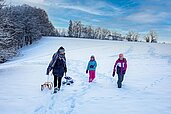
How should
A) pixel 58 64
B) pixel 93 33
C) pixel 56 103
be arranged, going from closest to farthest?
pixel 56 103, pixel 58 64, pixel 93 33

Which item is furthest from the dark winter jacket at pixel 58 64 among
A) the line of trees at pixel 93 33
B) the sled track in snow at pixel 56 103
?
the line of trees at pixel 93 33

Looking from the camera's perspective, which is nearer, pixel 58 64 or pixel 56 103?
pixel 56 103

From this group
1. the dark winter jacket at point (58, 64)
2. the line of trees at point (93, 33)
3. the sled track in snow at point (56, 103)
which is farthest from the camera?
the line of trees at point (93, 33)

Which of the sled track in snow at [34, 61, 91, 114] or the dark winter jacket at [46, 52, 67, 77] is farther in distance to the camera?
the dark winter jacket at [46, 52, 67, 77]

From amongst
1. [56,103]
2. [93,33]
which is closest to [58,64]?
[56,103]

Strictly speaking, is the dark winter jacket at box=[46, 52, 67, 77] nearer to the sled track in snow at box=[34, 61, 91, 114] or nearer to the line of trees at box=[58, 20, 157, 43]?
the sled track in snow at box=[34, 61, 91, 114]

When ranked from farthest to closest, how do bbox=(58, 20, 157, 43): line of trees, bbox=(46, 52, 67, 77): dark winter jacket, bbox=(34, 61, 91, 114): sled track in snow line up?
bbox=(58, 20, 157, 43): line of trees < bbox=(46, 52, 67, 77): dark winter jacket < bbox=(34, 61, 91, 114): sled track in snow

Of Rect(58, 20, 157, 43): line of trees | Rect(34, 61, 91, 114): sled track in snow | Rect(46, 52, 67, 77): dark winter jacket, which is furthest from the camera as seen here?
Rect(58, 20, 157, 43): line of trees

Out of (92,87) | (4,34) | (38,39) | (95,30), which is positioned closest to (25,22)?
(38,39)

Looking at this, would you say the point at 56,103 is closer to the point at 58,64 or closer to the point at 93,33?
the point at 58,64

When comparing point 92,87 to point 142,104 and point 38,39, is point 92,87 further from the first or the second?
point 38,39

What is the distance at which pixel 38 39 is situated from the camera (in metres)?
82.9

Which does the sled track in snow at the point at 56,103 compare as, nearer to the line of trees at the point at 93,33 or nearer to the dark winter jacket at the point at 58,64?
the dark winter jacket at the point at 58,64

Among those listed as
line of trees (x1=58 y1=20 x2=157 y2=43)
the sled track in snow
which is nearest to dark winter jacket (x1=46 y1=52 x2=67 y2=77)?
the sled track in snow
